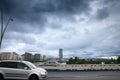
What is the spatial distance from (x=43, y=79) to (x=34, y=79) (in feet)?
2.38

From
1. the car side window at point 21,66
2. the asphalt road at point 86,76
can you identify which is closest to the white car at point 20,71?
the car side window at point 21,66

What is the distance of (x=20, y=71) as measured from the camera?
15.8 meters

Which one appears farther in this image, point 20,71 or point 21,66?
→ point 21,66

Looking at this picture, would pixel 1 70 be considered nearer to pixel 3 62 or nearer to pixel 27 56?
pixel 3 62

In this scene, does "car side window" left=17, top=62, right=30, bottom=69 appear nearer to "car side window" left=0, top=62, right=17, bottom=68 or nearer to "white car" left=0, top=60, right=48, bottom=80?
"white car" left=0, top=60, right=48, bottom=80

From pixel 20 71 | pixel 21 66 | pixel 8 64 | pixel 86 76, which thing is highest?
pixel 8 64

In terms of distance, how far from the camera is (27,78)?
51.6 ft

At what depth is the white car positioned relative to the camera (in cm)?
1556

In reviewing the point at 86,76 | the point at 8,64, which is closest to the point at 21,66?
the point at 8,64

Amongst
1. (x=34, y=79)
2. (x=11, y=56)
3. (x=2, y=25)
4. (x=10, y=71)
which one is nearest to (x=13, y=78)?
(x=10, y=71)

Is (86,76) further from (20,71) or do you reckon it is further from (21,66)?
(20,71)

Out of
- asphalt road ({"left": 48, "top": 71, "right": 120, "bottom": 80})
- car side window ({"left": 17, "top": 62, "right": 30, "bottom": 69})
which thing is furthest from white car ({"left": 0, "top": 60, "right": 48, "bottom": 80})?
asphalt road ({"left": 48, "top": 71, "right": 120, "bottom": 80})

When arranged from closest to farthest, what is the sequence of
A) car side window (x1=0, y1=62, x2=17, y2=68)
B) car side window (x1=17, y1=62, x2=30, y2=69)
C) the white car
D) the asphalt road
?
the white car
car side window (x1=17, y1=62, x2=30, y2=69)
car side window (x1=0, y1=62, x2=17, y2=68)
the asphalt road

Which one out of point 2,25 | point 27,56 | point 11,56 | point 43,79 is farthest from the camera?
point 27,56
